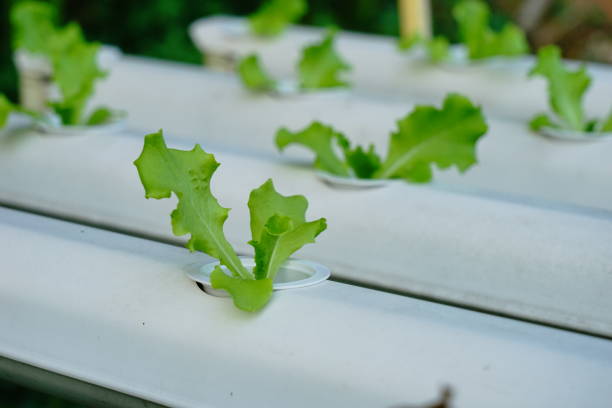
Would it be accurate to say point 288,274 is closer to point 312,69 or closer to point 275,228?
point 275,228

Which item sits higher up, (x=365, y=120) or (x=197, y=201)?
(x=365, y=120)

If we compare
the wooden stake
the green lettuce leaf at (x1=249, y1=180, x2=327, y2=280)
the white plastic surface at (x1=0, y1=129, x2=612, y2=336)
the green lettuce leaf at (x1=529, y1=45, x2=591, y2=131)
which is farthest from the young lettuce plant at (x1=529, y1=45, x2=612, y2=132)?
the wooden stake

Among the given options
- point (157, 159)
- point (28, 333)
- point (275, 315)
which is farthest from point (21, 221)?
point (275, 315)

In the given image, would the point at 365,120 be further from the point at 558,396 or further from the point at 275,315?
the point at 558,396

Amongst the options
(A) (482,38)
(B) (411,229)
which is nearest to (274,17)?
(A) (482,38)

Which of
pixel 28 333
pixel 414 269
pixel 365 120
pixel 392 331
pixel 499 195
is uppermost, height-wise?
pixel 365 120

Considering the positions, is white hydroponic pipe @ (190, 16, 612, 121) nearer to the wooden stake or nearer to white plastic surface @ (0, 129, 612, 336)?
the wooden stake

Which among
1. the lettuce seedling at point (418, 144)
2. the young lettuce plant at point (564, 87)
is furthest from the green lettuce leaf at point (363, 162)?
the young lettuce plant at point (564, 87)
